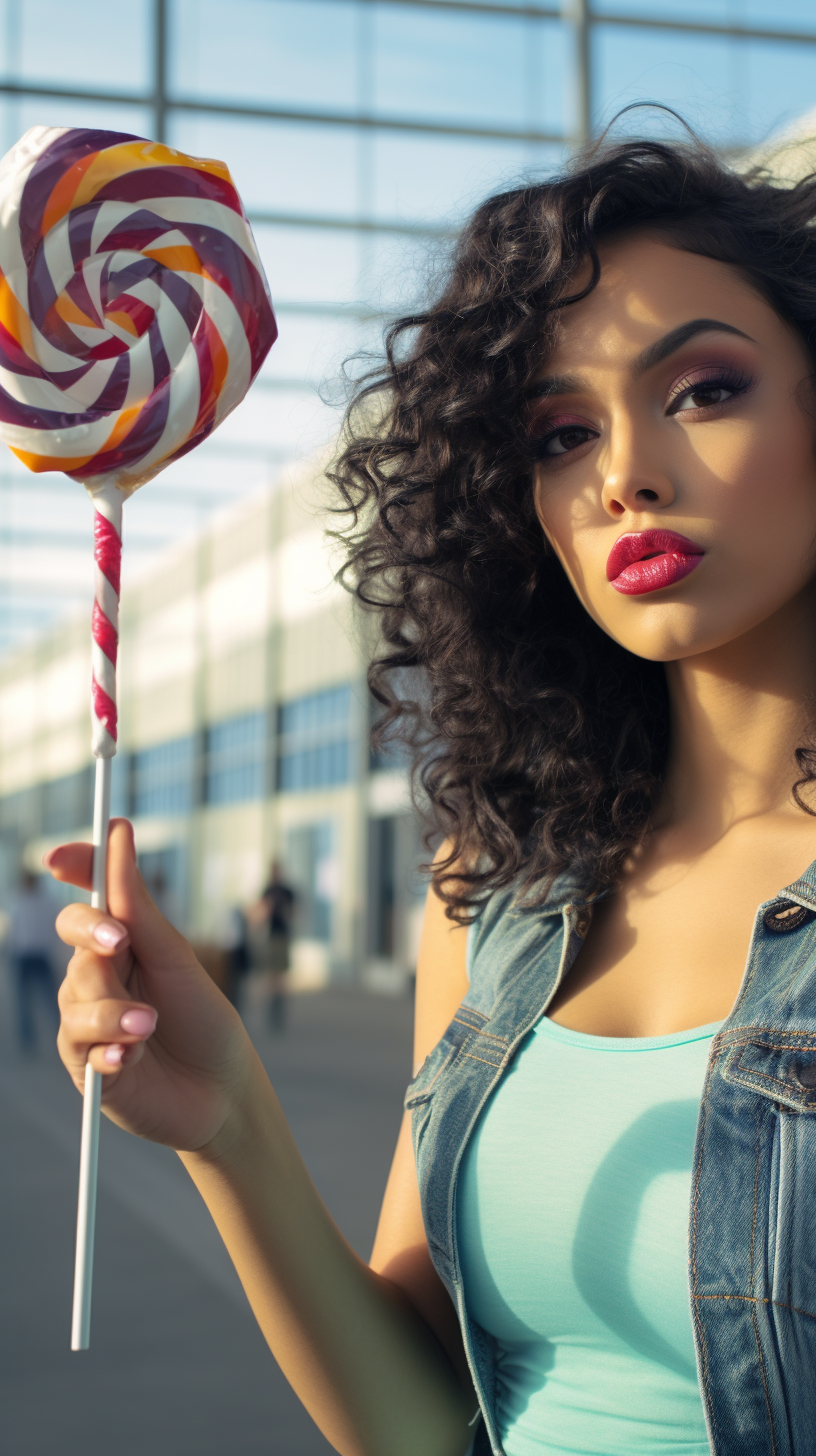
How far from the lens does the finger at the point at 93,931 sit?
4.33 feet

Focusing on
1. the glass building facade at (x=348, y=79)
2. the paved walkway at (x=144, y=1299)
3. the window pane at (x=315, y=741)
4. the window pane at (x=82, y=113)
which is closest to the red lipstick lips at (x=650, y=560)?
the paved walkway at (x=144, y=1299)

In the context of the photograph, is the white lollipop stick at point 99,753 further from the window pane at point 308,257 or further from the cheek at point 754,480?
the window pane at point 308,257

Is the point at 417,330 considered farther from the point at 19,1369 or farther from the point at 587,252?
the point at 19,1369

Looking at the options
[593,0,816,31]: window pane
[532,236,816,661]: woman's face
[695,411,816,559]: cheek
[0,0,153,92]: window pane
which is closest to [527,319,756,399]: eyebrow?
[532,236,816,661]: woman's face

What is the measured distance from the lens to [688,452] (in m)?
1.55

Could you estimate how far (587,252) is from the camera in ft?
5.53

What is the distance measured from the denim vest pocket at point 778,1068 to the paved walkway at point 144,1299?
3.42m

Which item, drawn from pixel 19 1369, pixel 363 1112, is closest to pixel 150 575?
pixel 363 1112

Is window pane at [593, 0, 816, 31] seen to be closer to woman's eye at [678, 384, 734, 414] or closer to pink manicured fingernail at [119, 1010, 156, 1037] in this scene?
woman's eye at [678, 384, 734, 414]

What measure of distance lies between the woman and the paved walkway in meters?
3.02

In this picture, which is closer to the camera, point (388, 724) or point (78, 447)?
point (78, 447)

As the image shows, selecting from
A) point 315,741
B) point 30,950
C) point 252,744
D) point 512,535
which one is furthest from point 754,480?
point 252,744

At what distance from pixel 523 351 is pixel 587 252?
0.15 m

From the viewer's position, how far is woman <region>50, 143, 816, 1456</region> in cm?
141
